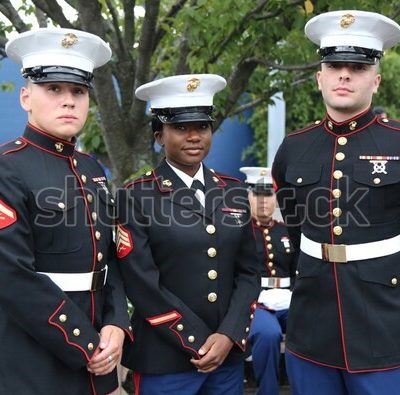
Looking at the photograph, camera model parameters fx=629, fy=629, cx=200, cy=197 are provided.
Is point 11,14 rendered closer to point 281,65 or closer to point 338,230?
point 281,65

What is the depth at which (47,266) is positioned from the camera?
7.21 ft

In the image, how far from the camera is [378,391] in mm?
2420

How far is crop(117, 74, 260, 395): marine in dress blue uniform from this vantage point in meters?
2.49

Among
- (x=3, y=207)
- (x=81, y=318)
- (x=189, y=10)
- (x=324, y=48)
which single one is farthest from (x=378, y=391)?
(x=189, y=10)

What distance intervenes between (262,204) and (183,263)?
2081mm

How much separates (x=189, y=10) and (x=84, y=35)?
4.21 feet

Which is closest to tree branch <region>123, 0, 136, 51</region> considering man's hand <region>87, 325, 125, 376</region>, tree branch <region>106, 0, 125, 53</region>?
tree branch <region>106, 0, 125, 53</region>

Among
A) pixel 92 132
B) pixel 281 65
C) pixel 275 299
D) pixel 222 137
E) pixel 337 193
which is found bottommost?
pixel 275 299

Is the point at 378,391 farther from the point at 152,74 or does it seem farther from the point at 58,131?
the point at 152,74

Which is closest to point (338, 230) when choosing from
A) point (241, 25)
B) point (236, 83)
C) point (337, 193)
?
point (337, 193)

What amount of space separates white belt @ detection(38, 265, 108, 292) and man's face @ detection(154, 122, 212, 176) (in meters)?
0.58

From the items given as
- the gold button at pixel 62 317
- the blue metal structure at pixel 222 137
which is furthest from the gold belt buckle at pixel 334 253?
the blue metal structure at pixel 222 137

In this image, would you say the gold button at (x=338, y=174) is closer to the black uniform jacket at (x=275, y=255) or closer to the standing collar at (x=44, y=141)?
the standing collar at (x=44, y=141)

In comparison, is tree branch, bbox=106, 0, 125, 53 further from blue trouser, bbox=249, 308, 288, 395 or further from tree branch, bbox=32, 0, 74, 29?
blue trouser, bbox=249, 308, 288, 395
